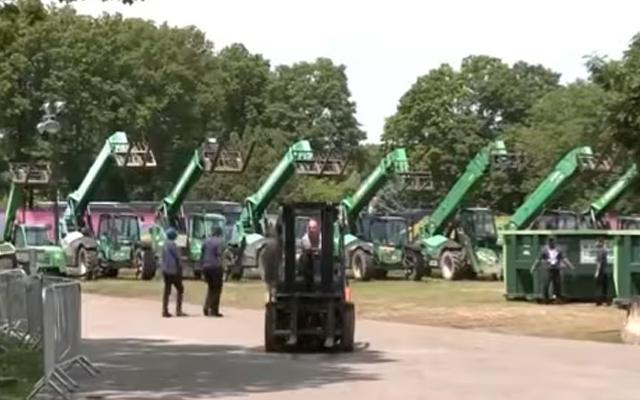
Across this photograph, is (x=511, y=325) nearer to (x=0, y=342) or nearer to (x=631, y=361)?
(x=631, y=361)

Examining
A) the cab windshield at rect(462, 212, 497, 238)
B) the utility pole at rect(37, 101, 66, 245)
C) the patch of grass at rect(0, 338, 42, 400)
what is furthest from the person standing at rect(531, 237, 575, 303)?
the patch of grass at rect(0, 338, 42, 400)

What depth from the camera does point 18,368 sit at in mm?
18641

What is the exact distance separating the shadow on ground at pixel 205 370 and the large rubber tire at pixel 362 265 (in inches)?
1027

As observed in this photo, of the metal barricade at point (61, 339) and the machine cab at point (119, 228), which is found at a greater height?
the machine cab at point (119, 228)

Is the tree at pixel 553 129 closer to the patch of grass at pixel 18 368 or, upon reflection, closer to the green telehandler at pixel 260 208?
the green telehandler at pixel 260 208

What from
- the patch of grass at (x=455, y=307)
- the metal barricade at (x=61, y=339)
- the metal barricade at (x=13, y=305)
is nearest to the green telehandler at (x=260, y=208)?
the patch of grass at (x=455, y=307)

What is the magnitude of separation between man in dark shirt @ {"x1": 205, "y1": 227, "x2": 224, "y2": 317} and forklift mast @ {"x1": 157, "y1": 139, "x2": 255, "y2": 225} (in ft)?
69.1

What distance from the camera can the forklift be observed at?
21.7 meters

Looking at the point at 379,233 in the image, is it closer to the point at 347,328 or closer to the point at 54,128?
the point at 54,128

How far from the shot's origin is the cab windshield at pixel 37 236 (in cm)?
5350

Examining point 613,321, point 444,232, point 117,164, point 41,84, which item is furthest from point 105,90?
point 613,321

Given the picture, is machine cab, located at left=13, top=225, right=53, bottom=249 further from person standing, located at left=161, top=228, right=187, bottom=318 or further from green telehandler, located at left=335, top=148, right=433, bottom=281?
person standing, located at left=161, top=228, right=187, bottom=318

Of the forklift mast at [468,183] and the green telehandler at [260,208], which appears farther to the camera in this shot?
the forklift mast at [468,183]

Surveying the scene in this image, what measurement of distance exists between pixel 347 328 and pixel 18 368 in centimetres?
532
